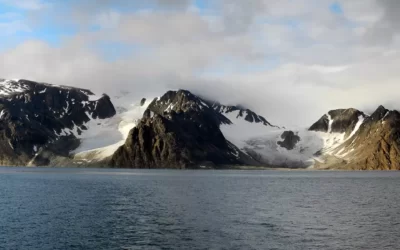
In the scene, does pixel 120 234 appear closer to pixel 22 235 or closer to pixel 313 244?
pixel 22 235

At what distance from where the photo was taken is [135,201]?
124938mm

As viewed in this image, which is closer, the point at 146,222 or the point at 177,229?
the point at 177,229

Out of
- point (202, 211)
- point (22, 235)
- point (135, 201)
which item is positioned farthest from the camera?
point (135, 201)

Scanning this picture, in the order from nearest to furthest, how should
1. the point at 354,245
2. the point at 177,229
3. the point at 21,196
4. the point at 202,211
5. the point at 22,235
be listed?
the point at 354,245, the point at 22,235, the point at 177,229, the point at 202,211, the point at 21,196

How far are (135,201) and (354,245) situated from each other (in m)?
66.6

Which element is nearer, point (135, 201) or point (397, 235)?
point (397, 235)

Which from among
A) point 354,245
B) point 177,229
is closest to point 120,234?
point 177,229

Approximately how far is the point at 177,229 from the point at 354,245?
27437mm

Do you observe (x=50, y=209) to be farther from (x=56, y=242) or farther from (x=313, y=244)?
(x=313, y=244)

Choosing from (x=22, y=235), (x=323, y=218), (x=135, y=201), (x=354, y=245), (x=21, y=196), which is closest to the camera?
(x=354, y=245)

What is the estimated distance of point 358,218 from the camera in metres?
96.6

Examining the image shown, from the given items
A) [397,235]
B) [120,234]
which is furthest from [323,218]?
[120,234]

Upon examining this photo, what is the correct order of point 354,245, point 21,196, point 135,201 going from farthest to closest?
Result: point 21,196 < point 135,201 < point 354,245

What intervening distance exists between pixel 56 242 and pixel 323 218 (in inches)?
1979
